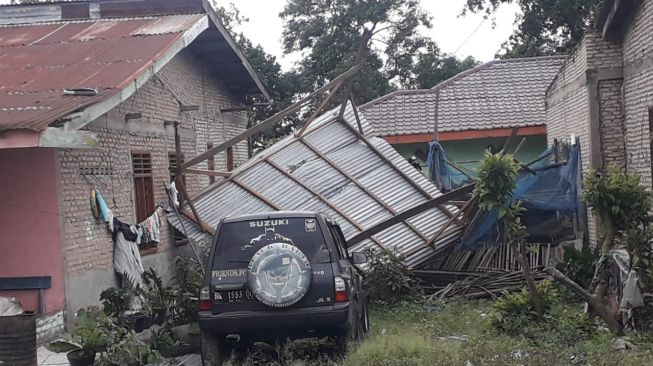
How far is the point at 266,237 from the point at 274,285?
0.58 meters

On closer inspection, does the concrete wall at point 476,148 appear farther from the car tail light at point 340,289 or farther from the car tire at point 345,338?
the car tail light at point 340,289

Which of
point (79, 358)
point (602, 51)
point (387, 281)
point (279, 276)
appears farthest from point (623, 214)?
point (79, 358)

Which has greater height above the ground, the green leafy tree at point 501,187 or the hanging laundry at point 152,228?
the green leafy tree at point 501,187

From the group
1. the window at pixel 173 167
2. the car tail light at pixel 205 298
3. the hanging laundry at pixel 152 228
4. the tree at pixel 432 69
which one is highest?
the tree at pixel 432 69

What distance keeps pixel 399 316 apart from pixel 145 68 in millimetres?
5441

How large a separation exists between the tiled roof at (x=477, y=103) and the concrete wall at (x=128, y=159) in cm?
768

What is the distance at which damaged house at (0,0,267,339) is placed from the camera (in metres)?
9.70

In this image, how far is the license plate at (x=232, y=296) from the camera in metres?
7.69

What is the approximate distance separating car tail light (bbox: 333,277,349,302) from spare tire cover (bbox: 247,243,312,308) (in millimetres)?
333

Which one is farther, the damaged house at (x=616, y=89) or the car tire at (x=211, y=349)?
the damaged house at (x=616, y=89)

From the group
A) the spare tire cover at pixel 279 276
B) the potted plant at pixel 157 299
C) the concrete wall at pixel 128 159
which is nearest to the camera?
the spare tire cover at pixel 279 276

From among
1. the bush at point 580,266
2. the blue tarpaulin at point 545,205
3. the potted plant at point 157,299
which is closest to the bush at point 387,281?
the blue tarpaulin at point 545,205

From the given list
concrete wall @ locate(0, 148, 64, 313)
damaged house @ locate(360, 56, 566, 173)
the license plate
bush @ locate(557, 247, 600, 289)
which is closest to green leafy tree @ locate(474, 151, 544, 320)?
bush @ locate(557, 247, 600, 289)

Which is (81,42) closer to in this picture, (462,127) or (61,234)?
(61,234)
